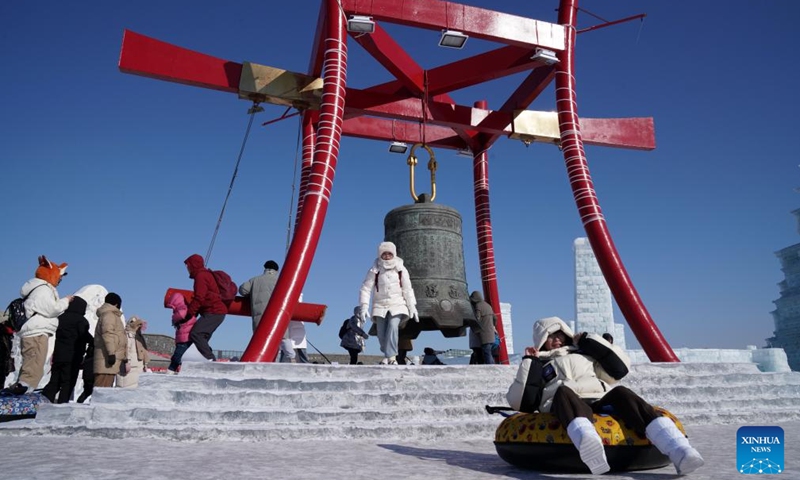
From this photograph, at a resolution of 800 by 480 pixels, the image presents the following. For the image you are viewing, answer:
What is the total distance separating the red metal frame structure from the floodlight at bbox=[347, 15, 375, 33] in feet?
0.41

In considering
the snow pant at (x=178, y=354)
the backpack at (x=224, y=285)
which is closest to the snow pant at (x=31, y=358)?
the snow pant at (x=178, y=354)

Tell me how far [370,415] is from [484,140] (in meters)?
7.50

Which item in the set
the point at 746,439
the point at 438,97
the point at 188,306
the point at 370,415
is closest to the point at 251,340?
the point at 188,306

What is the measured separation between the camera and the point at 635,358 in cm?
2483

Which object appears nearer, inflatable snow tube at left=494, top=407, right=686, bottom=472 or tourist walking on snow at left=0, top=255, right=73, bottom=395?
inflatable snow tube at left=494, top=407, right=686, bottom=472

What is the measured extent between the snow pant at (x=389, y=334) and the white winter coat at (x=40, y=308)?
3.70 metres

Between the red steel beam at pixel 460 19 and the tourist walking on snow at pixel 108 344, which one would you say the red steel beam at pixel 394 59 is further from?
the tourist walking on snow at pixel 108 344

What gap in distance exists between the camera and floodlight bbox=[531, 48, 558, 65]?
350 inches

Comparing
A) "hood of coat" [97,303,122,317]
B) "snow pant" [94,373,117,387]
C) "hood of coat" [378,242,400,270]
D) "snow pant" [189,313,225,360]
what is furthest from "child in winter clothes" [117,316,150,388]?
"hood of coat" [378,242,400,270]

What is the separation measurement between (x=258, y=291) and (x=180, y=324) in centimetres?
125

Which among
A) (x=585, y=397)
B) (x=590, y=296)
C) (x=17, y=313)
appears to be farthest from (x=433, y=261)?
(x=590, y=296)

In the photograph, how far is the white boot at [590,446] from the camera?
3.10m

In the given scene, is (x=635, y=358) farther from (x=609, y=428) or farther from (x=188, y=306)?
(x=609, y=428)

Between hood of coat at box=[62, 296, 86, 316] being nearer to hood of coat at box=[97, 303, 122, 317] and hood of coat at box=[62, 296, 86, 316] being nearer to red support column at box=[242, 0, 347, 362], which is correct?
hood of coat at box=[97, 303, 122, 317]
